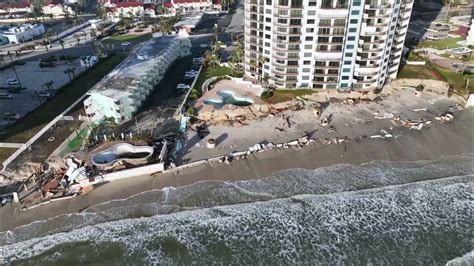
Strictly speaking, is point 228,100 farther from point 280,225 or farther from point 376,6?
point 280,225

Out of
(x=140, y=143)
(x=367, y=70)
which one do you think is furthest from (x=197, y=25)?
(x=140, y=143)

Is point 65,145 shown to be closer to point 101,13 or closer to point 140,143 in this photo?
point 140,143

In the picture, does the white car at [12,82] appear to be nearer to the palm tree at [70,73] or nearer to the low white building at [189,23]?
the palm tree at [70,73]

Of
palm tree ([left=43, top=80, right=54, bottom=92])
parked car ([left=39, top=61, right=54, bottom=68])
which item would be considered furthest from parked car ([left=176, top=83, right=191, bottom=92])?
parked car ([left=39, top=61, right=54, bottom=68])

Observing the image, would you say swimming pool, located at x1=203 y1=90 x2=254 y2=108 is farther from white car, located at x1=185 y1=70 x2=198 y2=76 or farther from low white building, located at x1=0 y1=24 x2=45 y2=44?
low white building, located at x1=0 y1=24 x2=45 y2=44

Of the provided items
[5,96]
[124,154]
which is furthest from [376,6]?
[5,96]

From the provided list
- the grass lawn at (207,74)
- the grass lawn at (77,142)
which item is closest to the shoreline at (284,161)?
the grass lawn at (77,142)

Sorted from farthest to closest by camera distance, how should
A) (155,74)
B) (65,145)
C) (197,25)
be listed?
(197,25) < (155,74) < (65,145)
